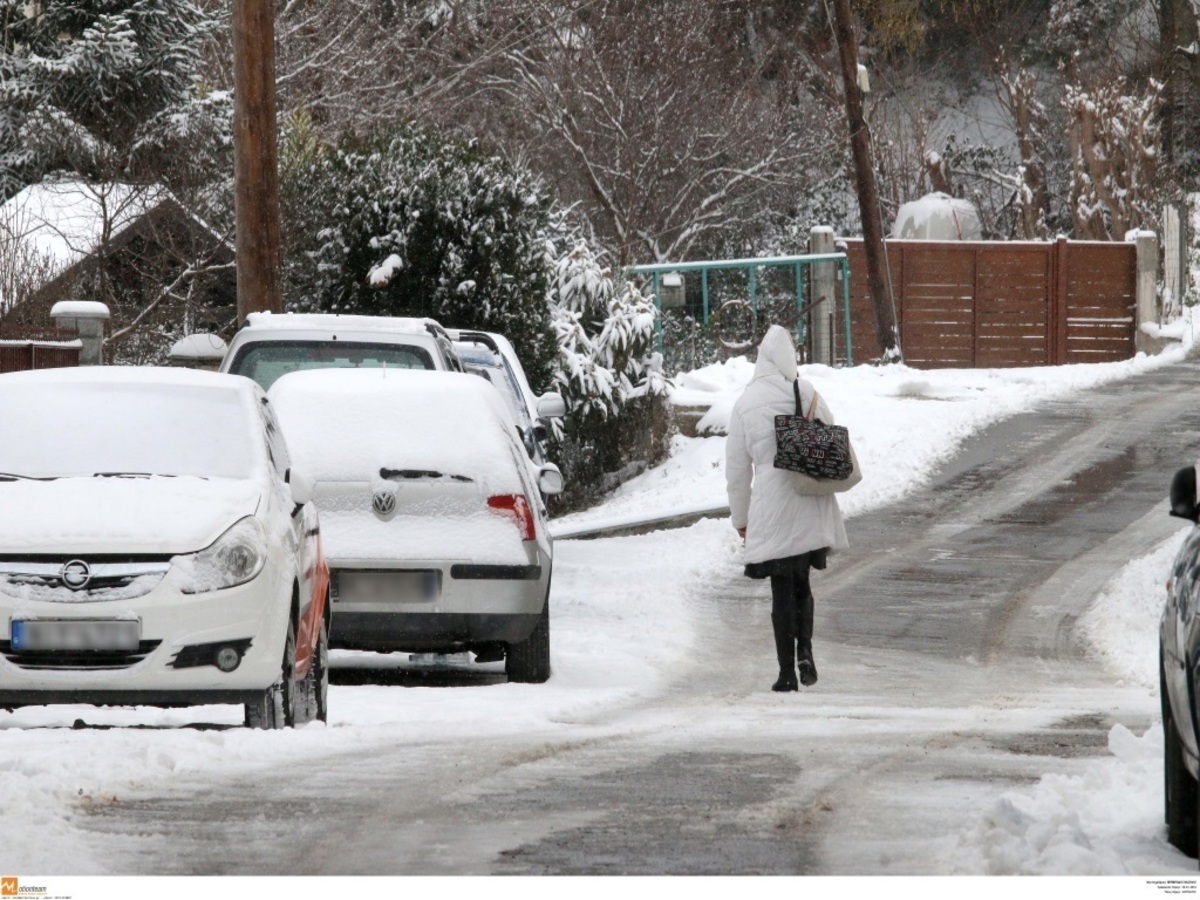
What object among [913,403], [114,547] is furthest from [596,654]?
[913,403]

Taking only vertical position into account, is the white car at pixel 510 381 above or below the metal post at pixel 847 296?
above

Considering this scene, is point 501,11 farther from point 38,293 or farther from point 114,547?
point 114,547

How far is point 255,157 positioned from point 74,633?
935cm

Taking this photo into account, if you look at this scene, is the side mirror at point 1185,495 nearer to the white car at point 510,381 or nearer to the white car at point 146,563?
the white car at point 146,563

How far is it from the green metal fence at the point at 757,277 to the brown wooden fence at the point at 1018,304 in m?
1.49

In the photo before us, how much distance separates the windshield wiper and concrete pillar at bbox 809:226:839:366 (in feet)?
69.1

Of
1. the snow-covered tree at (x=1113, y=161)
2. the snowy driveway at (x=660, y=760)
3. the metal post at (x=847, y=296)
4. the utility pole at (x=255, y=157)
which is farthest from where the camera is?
the snow-covered tree at (x=1113, y=161)

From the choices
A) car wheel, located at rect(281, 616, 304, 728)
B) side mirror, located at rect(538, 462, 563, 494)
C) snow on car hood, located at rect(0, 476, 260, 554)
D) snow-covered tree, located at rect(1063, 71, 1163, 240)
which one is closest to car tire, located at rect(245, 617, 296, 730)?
car wheel, located at rect(281, 616, 304, 728)

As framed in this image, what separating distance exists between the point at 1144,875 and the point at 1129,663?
7.82m

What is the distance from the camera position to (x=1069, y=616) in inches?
544

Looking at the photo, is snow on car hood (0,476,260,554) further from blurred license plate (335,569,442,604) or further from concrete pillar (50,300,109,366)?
concrete pillar (50,300,109,366)

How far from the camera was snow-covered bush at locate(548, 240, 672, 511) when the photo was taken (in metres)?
21.8

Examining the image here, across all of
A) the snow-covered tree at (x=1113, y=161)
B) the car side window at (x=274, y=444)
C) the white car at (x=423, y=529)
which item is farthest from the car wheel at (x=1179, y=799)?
the snow-covered tree at (x=1113, y=161)

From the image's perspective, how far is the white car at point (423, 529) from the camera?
9.52m
